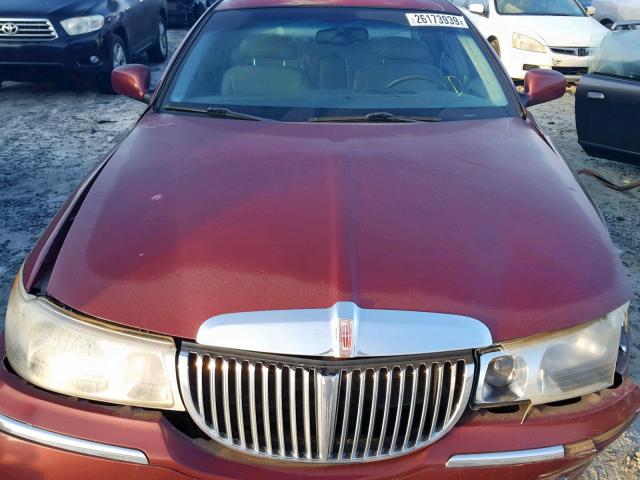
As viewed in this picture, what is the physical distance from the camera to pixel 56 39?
693cm

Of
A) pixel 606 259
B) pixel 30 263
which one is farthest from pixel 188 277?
pixel 606 259

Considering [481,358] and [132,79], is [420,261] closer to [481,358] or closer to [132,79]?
[481,358]

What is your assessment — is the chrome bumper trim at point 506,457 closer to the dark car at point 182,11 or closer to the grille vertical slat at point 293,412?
the grille vertical slat at point 293,412

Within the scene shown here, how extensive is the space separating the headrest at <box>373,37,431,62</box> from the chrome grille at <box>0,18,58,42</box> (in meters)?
4.84

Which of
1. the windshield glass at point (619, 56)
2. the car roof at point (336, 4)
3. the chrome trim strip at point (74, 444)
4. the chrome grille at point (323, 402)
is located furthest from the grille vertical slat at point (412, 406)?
the windshield glass at point (619, 56)

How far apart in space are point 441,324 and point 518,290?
280 millimetres

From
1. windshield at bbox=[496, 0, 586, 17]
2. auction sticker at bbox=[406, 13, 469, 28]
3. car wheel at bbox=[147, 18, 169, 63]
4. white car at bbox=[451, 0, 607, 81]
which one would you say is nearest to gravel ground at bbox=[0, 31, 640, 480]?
white car at bbox=[451, 0, 607, 81]

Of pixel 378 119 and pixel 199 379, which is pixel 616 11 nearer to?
pixel 378 119

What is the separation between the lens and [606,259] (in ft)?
6.42

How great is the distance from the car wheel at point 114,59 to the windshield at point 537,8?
458 cm

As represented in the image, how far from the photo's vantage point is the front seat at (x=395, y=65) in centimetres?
306

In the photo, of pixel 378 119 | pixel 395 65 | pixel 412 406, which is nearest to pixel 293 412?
pixel 412 406

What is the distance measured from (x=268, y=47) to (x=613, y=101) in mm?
2518

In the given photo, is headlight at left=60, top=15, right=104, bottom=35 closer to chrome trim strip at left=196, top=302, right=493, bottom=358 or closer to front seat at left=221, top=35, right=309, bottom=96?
front seat at left=221, top=35, right=309, bottom=96
